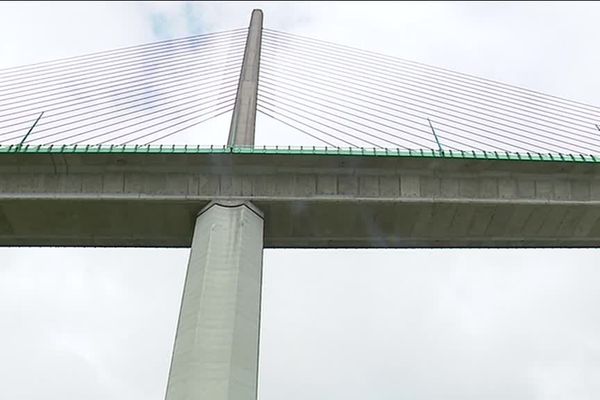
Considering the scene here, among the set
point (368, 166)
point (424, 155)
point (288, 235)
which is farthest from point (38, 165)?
point (424, 155)

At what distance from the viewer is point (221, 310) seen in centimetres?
1753

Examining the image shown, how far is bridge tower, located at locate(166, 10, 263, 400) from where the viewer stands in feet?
53.9

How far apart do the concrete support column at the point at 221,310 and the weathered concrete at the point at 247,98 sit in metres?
2.61

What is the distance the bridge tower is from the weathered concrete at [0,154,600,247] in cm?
82

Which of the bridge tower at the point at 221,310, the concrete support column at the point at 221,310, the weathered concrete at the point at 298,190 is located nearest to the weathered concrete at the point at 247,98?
the bridge tower at the point at 221,310

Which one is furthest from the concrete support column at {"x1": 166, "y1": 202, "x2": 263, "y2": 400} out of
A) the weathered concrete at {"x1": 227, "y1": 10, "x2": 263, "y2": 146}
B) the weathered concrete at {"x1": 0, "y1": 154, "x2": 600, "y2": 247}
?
the weathered concrete at {"x1": 227, "y1": 10, "x2": 263, "y2": 146}

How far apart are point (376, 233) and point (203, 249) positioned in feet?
15.4

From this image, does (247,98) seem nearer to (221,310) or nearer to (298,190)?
(298,190)

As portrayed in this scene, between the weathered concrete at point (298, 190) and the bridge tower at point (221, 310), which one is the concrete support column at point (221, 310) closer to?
the bridge tower at point (221, 310)

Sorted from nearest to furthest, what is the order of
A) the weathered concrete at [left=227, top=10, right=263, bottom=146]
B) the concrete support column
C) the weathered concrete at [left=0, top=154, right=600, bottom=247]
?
the concrete support column → the weathered concrete at [left=0, top=154, right=600, bottom=247] → the weathered concrete at [left=227, top=10, right=263, bottom=146]

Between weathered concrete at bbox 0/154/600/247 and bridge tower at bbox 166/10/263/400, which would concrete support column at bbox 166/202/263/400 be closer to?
bridge tower at bbox 166/10/263/400

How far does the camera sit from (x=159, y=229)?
818 inches

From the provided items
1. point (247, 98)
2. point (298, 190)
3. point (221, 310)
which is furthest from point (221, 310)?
point (247, 98)

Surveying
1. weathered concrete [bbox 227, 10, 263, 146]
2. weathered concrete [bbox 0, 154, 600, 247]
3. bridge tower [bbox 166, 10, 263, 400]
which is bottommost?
bridge tower [bbox 166, 10, 263, 400]
